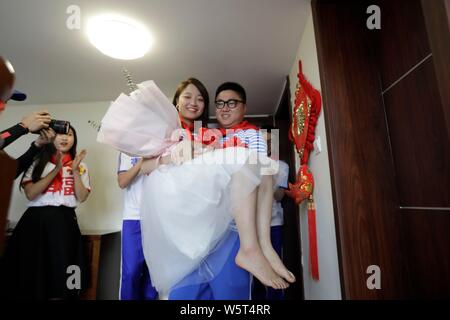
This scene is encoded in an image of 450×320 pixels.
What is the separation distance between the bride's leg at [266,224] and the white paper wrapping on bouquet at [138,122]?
389 mm

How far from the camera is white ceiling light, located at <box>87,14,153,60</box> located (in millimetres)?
1223

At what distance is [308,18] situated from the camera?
1225 millimetres

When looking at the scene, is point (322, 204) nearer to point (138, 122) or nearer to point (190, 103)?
point (190, 103)

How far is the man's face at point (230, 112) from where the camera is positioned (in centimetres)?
109

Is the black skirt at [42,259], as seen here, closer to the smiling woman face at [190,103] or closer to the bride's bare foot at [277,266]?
the smiling woman face at [190,103]

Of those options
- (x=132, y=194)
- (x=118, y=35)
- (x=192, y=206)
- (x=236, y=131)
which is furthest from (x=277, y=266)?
(x=118, y=35)

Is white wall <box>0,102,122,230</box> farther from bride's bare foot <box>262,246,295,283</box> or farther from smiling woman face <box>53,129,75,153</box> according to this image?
bride's bare foot <box>262,246,295,283</box>

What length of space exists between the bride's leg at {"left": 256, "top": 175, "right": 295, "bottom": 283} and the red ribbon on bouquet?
0.55 meters

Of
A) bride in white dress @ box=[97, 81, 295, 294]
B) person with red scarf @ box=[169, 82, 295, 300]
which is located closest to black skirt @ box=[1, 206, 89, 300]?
bride in white dress @ box=[97, 81, 295, 294]

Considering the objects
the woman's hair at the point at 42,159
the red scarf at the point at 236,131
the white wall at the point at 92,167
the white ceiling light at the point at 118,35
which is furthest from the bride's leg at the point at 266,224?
the white wall at the point at 92,167

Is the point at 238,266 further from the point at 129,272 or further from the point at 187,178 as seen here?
the point at 129,272

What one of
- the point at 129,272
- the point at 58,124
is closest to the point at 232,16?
the point at 58,124

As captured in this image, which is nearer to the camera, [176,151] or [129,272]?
[176,151]

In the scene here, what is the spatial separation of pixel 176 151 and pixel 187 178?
0.11m
